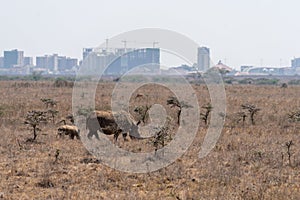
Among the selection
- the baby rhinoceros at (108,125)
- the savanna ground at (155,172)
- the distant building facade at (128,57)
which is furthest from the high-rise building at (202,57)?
the savanna ground at (155,172)

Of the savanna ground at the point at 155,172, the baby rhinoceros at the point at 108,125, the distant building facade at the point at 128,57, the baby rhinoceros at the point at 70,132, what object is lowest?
the savanna ground at the point at 155,172

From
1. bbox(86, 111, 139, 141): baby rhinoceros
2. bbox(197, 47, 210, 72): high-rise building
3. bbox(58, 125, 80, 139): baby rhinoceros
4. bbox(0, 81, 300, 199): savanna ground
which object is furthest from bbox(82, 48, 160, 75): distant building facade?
bbox(0, 81, 300, 199): savanna ground

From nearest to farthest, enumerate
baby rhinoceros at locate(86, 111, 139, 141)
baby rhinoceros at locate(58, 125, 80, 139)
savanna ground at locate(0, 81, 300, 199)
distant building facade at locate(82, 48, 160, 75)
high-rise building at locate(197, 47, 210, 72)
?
savanna ground at locate(0, 81, 300, 199)
baby rhinoceros at locate(86, 111, 139, 141)
baby rhinoceros at locate(58, 125, 80, 139)
distant building facade at locate(82, 48, 160, 75)
high-rise building at locate(197, 47, 210, 72)

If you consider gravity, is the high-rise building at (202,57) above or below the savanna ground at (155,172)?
above

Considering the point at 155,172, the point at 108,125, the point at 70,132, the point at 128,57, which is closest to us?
the point at 155,172

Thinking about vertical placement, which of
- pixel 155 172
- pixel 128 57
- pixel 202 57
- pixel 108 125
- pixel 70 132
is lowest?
pixel 155 172

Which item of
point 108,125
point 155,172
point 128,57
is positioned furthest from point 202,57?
point 155,172

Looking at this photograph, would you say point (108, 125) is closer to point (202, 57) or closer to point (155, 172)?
point (155, 172)

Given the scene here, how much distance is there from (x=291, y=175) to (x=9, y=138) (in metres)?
8.58

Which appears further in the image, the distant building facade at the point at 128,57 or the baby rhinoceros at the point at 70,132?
the distant building facade at the point at 128,57

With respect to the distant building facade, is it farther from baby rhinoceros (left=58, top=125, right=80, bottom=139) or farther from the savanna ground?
the savanna ground

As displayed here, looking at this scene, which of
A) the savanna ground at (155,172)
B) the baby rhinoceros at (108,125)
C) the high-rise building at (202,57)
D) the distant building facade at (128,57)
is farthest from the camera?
the high-rise building at (202,57)

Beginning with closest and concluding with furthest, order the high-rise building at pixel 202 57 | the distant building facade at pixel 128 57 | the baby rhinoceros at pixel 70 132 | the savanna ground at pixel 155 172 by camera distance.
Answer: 1. the savanna ground at pixel 155 172
2. the baby rhinoceros at pixel 70 132
3. the distant building facade at pixel 128 57
4. the high-rise building at pixel 202 57

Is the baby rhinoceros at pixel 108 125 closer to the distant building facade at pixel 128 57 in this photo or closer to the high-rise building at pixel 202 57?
the distant building facade at pixel 128 57
